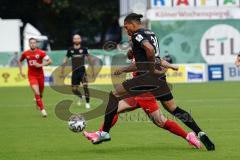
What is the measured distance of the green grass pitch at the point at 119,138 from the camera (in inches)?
502

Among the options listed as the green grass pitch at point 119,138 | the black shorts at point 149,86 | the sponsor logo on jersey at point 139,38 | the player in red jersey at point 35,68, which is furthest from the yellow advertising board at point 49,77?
the sponsor logo on jersey at point 139,38

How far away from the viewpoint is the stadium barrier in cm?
3822

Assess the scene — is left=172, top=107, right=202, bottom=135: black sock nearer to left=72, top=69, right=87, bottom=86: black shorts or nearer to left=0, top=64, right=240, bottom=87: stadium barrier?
left=72, top=69, right=87, bottom=86: black shorts

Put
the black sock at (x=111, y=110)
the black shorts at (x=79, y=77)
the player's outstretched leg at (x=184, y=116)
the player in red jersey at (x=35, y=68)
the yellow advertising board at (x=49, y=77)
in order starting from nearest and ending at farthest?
the player's outstretched leg at (x=184, y=116)
the black sock at (x=111, y=110)
the player in red jersey at (x=35, y=68)
the black shorts at (x=79, y=77)
the yellow advertising board at (x=49, y=77)

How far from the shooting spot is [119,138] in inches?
607

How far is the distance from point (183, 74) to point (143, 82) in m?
26.0

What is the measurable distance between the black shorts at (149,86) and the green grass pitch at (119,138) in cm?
95

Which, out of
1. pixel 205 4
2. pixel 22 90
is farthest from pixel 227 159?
pixel 205 4

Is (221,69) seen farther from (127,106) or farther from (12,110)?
(127,106)

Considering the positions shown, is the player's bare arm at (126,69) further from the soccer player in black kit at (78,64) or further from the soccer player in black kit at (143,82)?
the soccer player in black kit at (78,64)

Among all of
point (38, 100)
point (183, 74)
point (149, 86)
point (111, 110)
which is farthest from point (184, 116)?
point (183, 74)

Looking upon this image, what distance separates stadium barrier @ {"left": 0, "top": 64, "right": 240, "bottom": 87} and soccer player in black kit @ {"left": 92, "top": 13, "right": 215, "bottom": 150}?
78.3 feet

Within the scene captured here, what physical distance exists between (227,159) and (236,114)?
8.76m

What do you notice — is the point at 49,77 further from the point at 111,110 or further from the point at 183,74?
the point at 111,110
